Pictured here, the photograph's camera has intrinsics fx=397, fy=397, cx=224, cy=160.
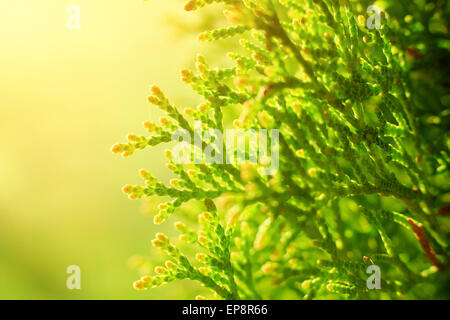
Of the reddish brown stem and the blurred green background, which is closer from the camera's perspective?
the reddish brown stem

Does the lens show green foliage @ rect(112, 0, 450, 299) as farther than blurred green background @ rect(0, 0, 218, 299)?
No

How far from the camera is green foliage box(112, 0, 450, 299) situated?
1.57m

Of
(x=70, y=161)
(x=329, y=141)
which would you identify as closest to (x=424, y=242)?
(x=329, y=141)

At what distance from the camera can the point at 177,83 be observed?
11875 mm

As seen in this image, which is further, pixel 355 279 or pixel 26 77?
pixel 26 77

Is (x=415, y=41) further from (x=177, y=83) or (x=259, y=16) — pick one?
(x=177, y=83)

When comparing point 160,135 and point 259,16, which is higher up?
point 259,16

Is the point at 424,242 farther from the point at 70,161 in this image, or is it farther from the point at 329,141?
the point at 70,161

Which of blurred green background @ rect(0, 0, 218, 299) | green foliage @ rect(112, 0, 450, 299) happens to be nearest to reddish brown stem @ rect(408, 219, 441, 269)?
green foliage @ rect(112, 0, 450, 299)

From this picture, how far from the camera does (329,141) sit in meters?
1.68

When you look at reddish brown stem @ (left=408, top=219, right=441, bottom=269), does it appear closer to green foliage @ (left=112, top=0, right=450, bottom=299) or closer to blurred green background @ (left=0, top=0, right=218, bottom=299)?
green foliage @ (left=112, top=0, right=450, bottom=299)

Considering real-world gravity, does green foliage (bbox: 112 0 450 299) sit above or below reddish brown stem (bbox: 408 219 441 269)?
above

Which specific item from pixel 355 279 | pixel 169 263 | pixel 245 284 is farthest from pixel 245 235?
pixel 355 279
